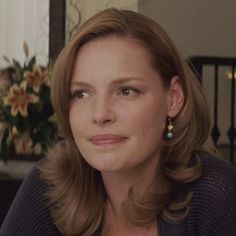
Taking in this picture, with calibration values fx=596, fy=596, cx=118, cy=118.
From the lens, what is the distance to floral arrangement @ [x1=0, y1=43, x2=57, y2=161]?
225cm

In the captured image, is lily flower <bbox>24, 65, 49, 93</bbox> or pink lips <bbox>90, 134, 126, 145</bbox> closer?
pink lips <bbox>90, 134, 126, 145</bbox>

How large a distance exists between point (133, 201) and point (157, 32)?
15.8 inches

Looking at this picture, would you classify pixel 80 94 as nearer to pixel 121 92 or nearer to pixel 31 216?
pixel 121 92

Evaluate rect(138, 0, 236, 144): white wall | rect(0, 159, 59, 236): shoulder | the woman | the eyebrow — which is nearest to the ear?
the woman

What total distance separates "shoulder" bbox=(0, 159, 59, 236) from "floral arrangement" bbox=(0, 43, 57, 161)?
76cm

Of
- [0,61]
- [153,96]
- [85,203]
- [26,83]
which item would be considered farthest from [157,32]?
[0,61]

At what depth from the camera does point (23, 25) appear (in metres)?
3.05

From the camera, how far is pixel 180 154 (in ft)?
4.77

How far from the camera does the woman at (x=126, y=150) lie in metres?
1.28

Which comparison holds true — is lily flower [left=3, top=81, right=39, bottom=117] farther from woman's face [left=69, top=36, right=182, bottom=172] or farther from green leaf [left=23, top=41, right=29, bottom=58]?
woman's face [left=69, top=36, right=182, bottom=172]

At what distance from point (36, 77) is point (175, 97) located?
1001 mm

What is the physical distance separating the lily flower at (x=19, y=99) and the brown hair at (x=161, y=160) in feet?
2.41

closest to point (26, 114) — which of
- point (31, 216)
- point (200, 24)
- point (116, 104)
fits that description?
point (31, 216)

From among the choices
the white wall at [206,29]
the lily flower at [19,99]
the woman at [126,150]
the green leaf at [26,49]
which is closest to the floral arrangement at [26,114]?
the lily flower at [19,99]
